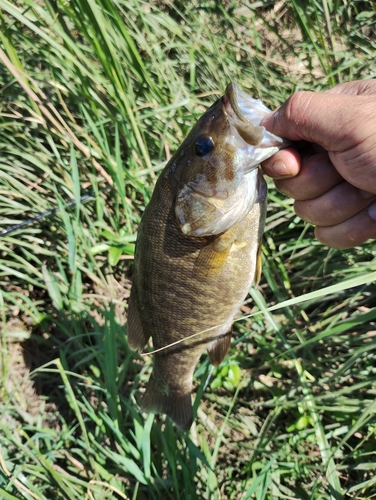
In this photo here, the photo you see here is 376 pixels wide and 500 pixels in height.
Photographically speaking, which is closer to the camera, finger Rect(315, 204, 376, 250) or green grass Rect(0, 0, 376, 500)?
finger Rect(315, 204, 376, 250)

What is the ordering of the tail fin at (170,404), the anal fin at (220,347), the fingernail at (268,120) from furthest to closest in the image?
1. the tail fin at (170,404)
2. the anal fin at (220,347)
3. the fingernail at (268,120)

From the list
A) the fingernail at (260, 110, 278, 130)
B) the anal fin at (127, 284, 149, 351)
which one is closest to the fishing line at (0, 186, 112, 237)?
the anal fin at (127, 284, 149, 351)

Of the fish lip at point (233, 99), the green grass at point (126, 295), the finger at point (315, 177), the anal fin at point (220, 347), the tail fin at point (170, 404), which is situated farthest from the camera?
the green grass at point (126, 295)

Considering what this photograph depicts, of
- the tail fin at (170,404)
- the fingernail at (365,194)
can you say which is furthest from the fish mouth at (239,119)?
the tail fin at (170,404)

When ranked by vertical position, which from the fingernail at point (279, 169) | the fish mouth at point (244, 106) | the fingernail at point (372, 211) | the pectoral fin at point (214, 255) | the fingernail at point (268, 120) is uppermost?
the fish mouth at point (244, 106)

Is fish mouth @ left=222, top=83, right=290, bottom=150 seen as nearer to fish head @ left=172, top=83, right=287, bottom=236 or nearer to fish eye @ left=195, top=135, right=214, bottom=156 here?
fish head @ left=172, top=83, right=287, bottom=236

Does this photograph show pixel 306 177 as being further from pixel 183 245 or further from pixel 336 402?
pixel 336 402

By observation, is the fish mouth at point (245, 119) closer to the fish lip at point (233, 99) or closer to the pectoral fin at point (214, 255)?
the fish lip at point (233, 99)
